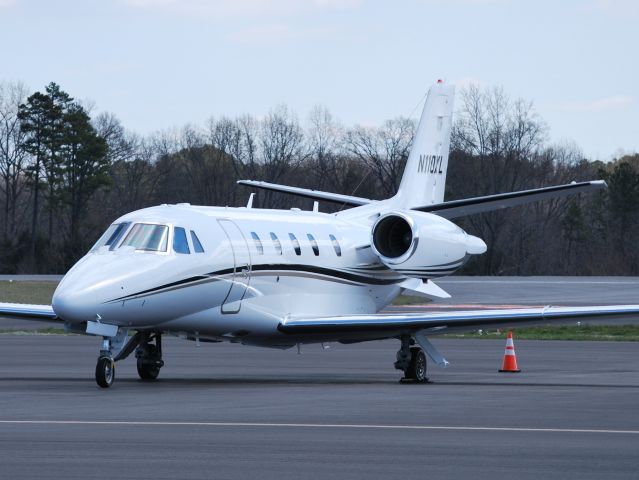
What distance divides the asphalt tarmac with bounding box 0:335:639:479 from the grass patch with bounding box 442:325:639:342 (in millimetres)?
10454

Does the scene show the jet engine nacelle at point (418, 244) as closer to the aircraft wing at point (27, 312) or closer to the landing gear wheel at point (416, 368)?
the landing gear wheel at point (416, 368)

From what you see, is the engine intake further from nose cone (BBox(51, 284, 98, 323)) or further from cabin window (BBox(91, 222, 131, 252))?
nose cone (BBox(51, 284, 98, 323))

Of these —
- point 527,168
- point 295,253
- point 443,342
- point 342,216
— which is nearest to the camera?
point 295,253

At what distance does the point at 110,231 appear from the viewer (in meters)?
19.0

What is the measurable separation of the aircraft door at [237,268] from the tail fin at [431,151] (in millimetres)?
6894

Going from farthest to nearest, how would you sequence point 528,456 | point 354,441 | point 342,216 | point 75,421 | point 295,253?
point 342,216, point 295,253, point 75,421, point 354,441, point 528,456

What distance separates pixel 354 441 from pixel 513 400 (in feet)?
16.3

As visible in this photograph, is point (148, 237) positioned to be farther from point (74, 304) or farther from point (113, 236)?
point (74, 304)

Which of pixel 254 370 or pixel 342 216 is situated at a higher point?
pixel 342 216

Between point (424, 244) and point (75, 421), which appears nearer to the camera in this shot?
point (75, 421)

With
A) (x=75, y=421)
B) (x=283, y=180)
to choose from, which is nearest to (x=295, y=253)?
(x=75, y=421)

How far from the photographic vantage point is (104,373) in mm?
17688

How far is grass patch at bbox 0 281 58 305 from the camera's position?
161 ft

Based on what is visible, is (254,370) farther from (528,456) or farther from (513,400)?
(528,456)
